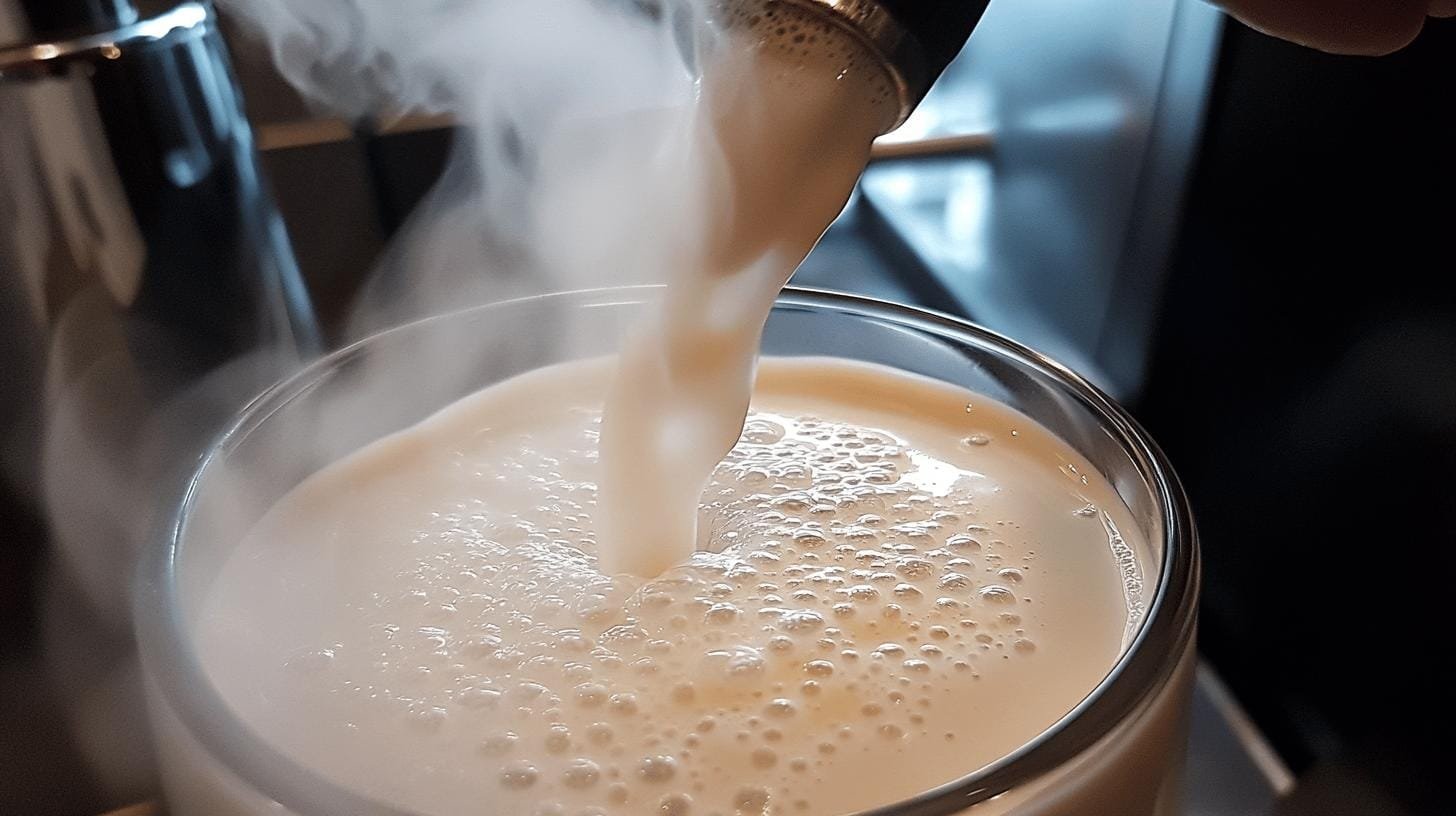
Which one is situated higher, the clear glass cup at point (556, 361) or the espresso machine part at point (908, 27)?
the espresso machine part at point (908, 27)

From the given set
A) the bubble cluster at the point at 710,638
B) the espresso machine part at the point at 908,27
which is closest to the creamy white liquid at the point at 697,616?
the bubble cluster at the point at 710,638

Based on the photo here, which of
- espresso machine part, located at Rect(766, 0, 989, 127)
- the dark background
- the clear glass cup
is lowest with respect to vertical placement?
the dark background

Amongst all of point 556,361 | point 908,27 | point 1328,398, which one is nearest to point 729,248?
point 908,27

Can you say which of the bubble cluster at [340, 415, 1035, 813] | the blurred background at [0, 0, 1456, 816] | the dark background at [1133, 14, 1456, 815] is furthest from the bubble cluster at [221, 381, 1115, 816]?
the dark background at [1133, 14, 1456, 815]

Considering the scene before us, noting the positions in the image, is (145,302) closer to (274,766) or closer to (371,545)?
(371,545)

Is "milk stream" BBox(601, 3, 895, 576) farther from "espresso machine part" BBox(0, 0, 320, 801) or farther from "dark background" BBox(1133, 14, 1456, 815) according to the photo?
"dark background" BBox(1133, 14, 1456, 815)

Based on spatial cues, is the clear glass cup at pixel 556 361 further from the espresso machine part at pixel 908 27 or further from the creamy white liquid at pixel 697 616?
the espresso machine part at pixel 908 27
